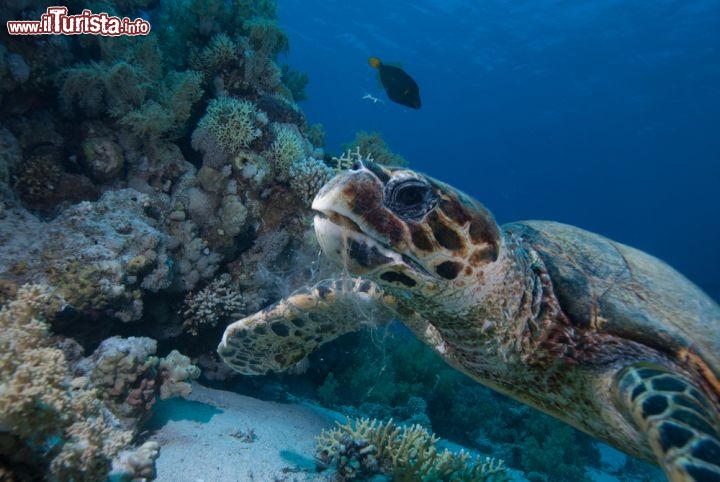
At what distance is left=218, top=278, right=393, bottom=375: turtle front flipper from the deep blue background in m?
12.2

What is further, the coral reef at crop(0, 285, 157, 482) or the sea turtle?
the sea turtle

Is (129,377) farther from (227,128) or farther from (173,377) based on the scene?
(227,128)

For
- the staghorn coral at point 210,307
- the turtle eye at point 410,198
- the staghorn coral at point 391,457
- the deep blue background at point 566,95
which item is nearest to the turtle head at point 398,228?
the turtle eye at point 410,198

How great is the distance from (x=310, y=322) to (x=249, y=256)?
73.6 inches

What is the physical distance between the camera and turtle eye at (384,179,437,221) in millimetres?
1903

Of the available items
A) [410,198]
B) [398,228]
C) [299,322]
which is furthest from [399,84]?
[398,228]

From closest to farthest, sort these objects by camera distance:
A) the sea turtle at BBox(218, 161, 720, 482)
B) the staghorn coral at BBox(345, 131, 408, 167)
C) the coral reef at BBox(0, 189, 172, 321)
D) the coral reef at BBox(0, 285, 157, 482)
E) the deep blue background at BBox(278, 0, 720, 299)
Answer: the coral reef at BBox(0, 285, 157, 482)
the sea turtle at BBox(218, 161, 720, 482)
the coral reef at BBox(0, 189, 172, 321)
the staghorn coral at BBox(345, 131, 408, 167)
the deep blue background at BBox(278, 0, 720, 299)

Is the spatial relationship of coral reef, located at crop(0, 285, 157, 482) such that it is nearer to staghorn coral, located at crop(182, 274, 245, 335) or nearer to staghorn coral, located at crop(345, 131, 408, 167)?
staghorn coral, located at crop(182, 274, 245, 335)

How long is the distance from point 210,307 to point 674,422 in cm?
400

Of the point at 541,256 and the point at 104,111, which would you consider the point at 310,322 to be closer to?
the point at 541,256

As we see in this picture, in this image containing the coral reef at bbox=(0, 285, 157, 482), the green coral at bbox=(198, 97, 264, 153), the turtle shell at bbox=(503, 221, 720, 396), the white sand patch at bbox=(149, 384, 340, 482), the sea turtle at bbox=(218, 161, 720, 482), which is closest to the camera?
the coral reef at bbox=(0, 285, 157, 482)

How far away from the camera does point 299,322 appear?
3.40 m

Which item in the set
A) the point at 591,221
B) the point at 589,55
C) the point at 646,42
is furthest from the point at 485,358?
the point at 591,221

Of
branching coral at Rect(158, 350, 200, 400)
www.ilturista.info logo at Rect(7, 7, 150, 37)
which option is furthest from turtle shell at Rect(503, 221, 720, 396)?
www.ilturista.info logo at Rect(7, 7, 150, 37)
